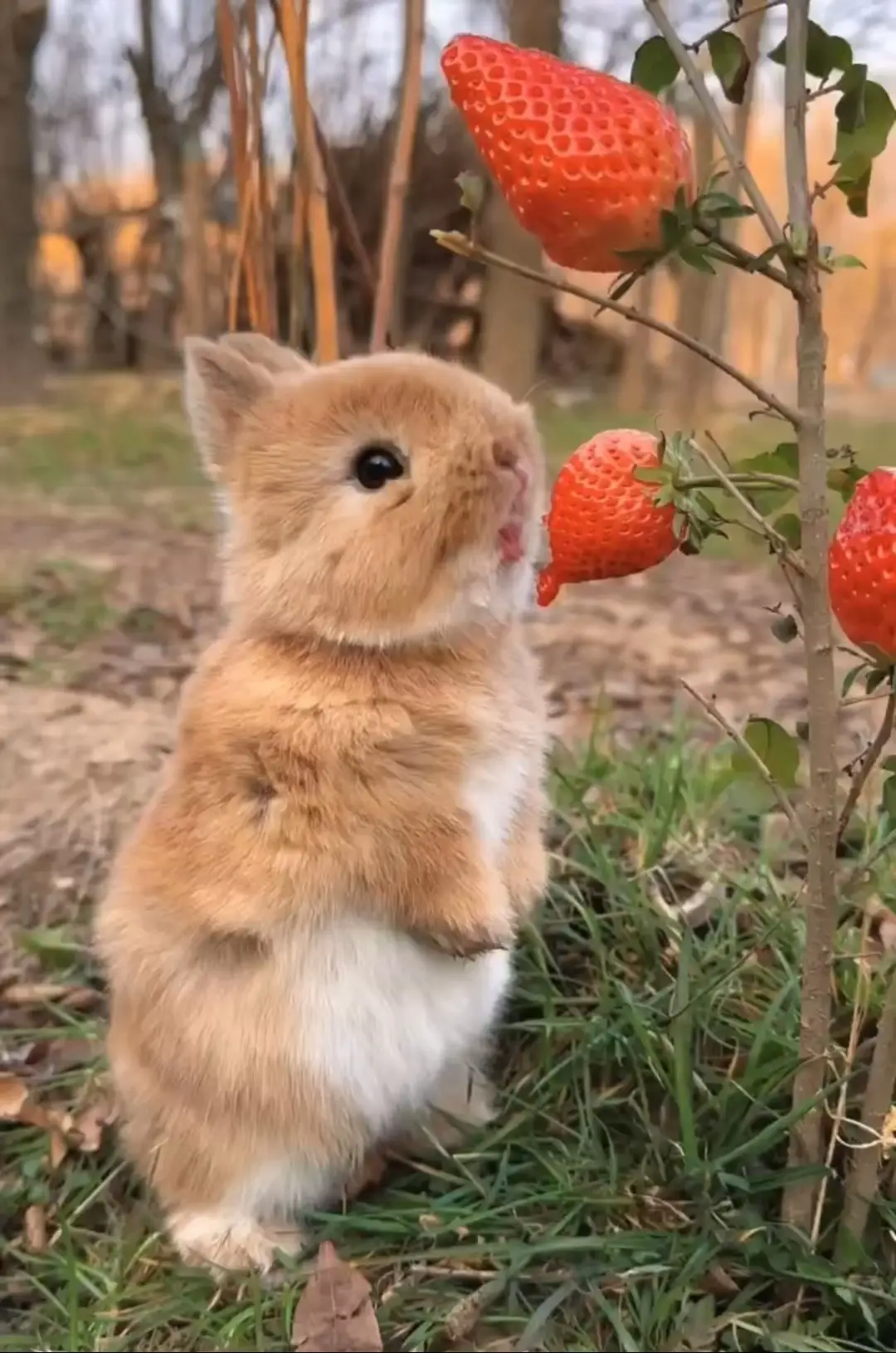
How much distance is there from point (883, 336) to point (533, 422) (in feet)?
37.2

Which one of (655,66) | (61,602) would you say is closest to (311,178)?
(655,66)

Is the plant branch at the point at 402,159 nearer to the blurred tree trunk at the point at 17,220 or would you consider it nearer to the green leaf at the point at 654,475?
the green leaf at the point at 654,475

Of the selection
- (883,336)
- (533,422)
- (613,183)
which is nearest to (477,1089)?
(533,422)

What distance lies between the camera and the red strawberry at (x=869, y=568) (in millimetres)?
918

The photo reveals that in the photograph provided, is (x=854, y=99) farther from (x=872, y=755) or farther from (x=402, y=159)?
(x=402, y=159)

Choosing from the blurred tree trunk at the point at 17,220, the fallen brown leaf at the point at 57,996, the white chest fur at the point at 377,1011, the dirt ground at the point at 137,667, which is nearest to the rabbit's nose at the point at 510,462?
the white chest fur at the point at 377,1011

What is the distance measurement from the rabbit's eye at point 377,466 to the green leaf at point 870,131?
1.49 feet

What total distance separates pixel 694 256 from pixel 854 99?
0.17 meters

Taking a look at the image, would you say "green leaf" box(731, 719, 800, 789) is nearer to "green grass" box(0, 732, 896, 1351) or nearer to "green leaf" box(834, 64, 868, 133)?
"green grass" box(0, 732, 896, 1351)

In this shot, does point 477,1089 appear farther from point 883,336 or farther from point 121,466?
point 883,336

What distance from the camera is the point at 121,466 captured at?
227 inches

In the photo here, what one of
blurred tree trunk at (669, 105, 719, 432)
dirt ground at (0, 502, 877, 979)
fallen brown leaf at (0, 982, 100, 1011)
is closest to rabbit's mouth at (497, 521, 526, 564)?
fallen brown leaf at (0, 982, 100, 1011)

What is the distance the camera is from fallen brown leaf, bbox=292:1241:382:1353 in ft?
3.57

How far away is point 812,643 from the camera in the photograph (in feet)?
3.32
